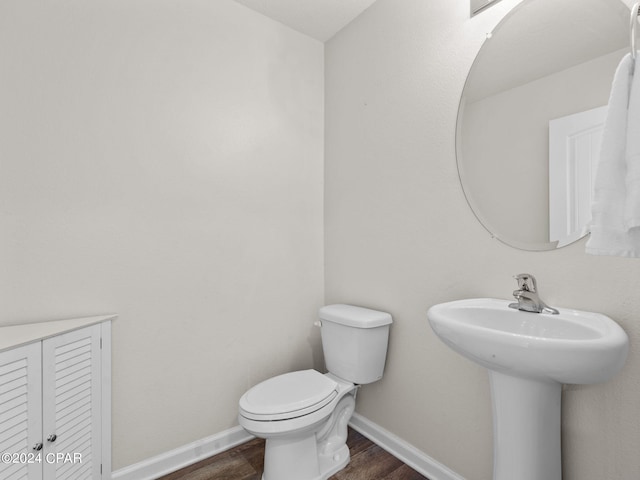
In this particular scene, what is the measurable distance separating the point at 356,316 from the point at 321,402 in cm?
44

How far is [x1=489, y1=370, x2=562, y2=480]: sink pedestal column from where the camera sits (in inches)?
39.9

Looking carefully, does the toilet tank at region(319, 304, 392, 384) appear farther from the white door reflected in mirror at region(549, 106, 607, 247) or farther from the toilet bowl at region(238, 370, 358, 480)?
the white door reflected in mirror at region(549, 106, 607, 247)

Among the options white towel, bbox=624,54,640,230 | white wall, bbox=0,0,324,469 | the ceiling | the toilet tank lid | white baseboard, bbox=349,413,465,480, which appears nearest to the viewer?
white towel, bbox=624,54,640,230

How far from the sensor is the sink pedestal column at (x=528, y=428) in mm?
1013

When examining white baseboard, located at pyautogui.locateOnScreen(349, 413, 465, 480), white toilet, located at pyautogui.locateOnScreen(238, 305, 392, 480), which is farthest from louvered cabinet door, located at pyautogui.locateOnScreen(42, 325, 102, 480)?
white baseboard, located at pyautogui.locateOnScreen(349, 413, 465, 480)

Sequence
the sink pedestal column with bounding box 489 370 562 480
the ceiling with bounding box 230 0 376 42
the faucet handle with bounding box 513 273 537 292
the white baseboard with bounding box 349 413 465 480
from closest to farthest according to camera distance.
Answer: the sink pedestal column with bounding box 489 370 562 480 < the faucet handle with bounding box 513 273 537 292 < the white baseboard with bounding box 349 413 465 480 < the ceiling with bounding box 230 0 376 42

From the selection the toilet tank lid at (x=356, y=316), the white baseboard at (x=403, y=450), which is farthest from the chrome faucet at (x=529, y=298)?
the white baseboard at (x=403, y=450)

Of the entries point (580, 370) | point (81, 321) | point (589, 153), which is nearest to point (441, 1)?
point (589, 153)

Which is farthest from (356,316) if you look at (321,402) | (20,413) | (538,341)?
(20,413)

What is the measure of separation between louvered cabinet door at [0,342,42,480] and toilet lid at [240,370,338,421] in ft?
2.32

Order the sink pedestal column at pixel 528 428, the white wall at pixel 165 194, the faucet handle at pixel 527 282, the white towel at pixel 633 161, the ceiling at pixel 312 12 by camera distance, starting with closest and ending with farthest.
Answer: the white towel at pixel 633 161, the sink pedestal column at pixel 528 428, the faucet handle at pixel 527 282, the white wall at pixel 165 194, the ceiling at pixel 312 12

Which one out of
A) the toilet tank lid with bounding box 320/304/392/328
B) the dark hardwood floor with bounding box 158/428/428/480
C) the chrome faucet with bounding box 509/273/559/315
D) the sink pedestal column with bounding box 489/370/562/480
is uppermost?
the chrome faucet with bounding box 509/273/559/315

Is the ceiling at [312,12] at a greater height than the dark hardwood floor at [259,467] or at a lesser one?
greater

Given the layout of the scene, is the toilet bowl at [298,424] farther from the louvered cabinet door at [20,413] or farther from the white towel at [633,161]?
the white towel at [633,161]
